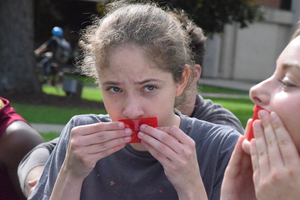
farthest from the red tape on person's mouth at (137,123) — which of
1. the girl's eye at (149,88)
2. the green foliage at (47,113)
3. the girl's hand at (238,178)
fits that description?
the green foliage at (47,113)

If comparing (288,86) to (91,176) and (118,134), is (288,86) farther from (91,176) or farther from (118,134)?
(91,176)

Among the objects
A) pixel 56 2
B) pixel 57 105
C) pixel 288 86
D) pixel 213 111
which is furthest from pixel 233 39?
pixel 288 86

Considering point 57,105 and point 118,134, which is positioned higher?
point 118,134

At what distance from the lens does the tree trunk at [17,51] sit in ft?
34.4

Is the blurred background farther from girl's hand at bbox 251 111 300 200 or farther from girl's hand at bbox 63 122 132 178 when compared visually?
girl's hand at bbox 251 111 300 200

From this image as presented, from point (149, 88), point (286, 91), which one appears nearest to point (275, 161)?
point (286, 91)

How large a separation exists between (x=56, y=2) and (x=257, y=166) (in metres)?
25.7

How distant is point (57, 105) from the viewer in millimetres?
10086

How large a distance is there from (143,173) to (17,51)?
966cm

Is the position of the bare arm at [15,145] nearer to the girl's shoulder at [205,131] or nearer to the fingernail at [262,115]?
the girl's shoulder at [205,131]

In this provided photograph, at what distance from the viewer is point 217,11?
1502cm

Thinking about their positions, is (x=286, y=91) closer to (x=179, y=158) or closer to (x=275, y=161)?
(x=275, y=161)

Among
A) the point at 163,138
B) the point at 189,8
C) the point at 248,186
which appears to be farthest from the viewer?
the point at 189,8

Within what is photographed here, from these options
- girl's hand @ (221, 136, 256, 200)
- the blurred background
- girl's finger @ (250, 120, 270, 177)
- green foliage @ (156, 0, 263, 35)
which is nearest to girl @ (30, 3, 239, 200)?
girl's hand @ (221, 136, 256, 200)
